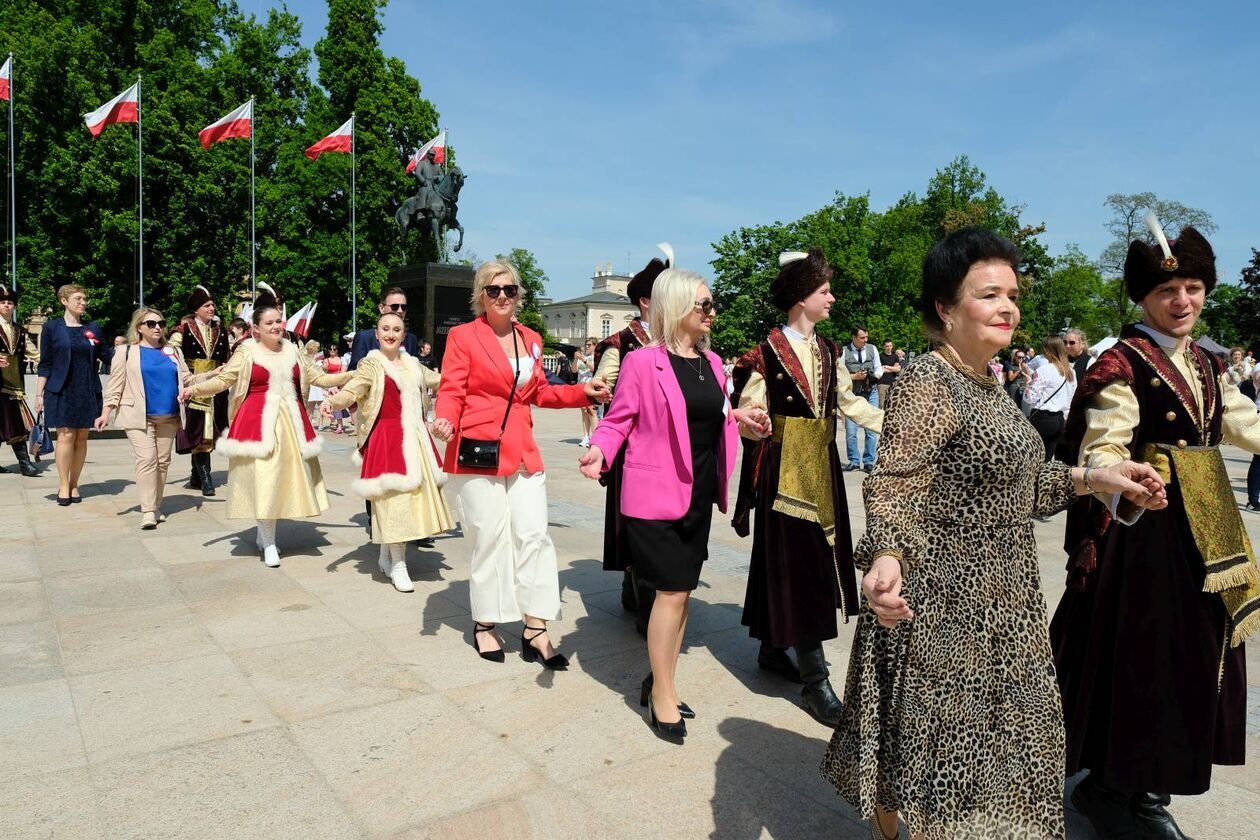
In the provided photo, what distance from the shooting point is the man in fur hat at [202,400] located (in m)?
9.74


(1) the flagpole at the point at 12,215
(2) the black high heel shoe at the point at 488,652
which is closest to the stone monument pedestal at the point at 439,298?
(1) the flagpole at the point at 12,215

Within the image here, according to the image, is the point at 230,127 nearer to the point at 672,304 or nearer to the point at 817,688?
the point at 672,304

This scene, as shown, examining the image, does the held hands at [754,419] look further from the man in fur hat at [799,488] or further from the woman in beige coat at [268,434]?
the woman in beige coat at [268,434]

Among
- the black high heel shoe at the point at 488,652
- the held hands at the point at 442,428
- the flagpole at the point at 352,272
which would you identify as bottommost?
the black high heel shoe at the point at 488,652

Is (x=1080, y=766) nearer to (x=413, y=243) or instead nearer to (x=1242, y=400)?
(x=1242, y=400)

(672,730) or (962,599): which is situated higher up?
(962,599)

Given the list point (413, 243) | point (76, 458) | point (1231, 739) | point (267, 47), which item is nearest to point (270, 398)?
point (76, 458)

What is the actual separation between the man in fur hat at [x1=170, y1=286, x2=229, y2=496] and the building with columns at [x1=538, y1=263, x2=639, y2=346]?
115 m

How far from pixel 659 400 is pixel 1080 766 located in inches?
78.4

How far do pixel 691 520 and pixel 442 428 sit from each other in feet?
5.04

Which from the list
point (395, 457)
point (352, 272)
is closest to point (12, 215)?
point (352, 272)

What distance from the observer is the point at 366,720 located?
12.5 feet

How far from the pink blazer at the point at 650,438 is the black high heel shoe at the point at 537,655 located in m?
1.18

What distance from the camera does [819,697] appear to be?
398 cm
